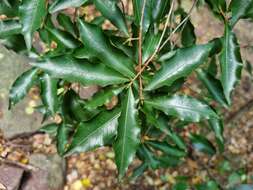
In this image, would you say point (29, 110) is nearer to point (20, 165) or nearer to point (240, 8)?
point (20, 165)

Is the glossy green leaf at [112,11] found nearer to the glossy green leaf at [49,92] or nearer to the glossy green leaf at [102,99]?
the glossy green leaf at [102,99]

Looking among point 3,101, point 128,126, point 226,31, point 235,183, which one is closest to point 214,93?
point 226,31

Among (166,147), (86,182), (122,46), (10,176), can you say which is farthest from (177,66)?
(86,182)

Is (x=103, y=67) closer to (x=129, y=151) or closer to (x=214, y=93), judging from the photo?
(x=129, y=151)

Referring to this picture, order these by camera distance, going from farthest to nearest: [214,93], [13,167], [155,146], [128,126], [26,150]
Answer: [26,150] < [13,167] < [155,146] < [214,93] < [128,126]

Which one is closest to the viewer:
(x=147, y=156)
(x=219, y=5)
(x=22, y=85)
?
(x=219, y=5)

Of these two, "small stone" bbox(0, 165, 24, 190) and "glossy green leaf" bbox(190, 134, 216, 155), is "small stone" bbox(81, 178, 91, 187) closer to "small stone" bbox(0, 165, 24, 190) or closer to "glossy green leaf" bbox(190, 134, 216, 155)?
"small stone" bbox(0, 165, 24, 190)
